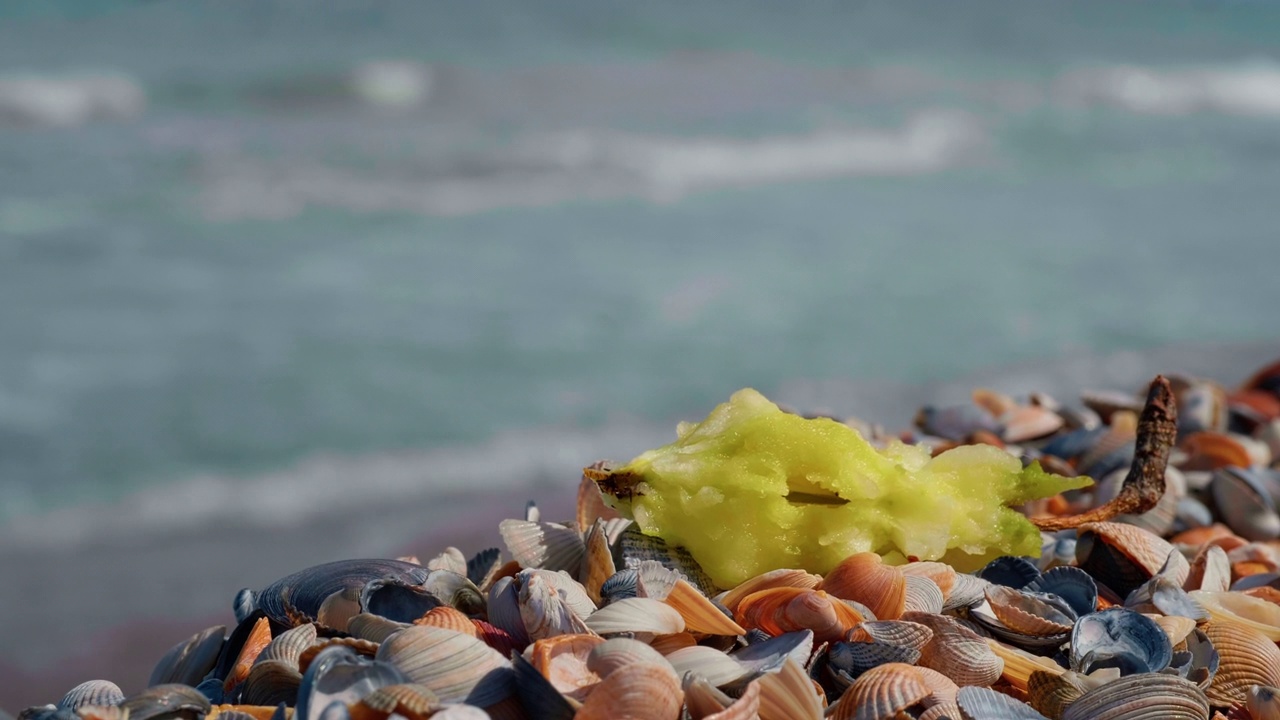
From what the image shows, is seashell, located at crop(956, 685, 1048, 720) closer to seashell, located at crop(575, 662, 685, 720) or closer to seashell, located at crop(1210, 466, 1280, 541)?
seashell, located at crop(575, 662, 685, 720)

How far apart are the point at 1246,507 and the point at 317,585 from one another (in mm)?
2429

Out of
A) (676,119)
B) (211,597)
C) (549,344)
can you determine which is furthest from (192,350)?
(676,119)

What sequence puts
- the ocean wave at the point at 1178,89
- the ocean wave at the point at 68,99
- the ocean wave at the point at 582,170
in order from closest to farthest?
the ocean wave at the point at 582,170 < the ocean wave at the point at 68,99 < the ocean wave at the point at 1178,89

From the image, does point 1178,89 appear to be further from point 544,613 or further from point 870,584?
point 544,613

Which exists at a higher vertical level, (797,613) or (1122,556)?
(797,613)

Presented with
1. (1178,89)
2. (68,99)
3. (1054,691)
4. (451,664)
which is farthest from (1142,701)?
(1178,89)

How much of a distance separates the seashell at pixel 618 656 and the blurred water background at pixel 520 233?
3.60 m

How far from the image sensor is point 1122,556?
87.1 inches

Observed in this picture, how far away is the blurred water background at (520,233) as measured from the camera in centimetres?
571

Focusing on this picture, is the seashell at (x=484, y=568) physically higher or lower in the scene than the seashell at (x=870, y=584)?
lower

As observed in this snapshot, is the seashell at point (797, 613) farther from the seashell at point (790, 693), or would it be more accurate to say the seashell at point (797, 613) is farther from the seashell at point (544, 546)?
the seashell at point (544, 546)

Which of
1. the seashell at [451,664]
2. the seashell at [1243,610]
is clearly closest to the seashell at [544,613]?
the seashell at [451,664]

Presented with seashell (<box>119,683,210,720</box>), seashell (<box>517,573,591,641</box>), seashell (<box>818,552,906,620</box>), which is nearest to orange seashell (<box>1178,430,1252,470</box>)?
seashell (<box>818,552,906,620</box>)

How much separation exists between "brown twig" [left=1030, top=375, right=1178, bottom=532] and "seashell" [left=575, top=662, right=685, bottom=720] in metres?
1.07
